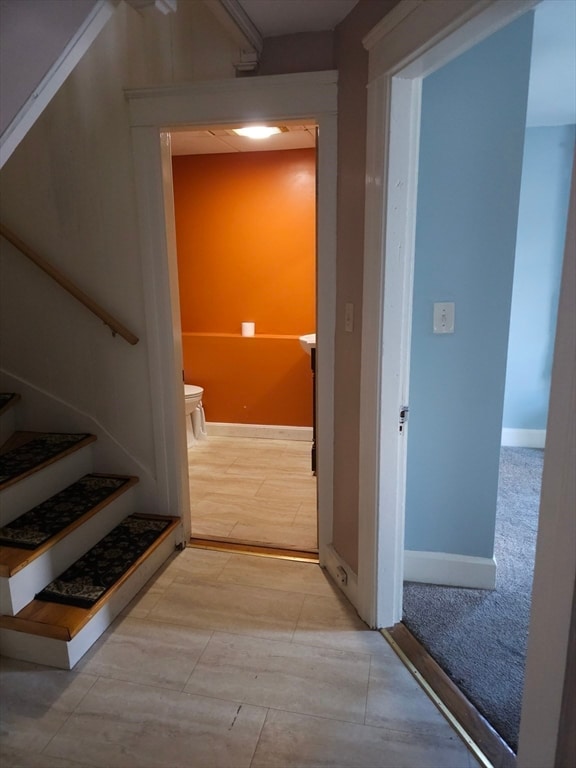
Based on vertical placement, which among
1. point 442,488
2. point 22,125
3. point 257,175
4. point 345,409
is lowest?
point 442,488

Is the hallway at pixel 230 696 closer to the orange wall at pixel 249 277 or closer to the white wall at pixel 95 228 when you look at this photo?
the white wall at pixel 95 228

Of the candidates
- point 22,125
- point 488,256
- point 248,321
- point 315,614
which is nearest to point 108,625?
point 315,614

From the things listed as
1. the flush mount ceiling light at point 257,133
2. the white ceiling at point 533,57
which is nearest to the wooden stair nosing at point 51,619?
the white ceiling at point 533,57

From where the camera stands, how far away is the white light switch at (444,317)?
188cm

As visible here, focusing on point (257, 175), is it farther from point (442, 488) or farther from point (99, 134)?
point (442, 488)

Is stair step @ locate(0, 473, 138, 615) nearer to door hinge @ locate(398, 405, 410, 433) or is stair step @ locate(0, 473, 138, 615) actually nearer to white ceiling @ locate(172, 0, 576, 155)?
door hinge @ locate(398, 405, 410, 433)

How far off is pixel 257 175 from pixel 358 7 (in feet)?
7.42

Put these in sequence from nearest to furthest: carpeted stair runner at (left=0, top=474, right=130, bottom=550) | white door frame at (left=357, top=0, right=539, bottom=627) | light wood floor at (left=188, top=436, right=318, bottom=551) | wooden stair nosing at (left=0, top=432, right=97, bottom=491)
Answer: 1. white door frame at (left=357, top=0, right=539, bottom=627)
2. carpeted stair runner at (left=0, top=474, right=130, bottom=550)
3. wooden stair nosing at (left=0, top=432, right=97, bottom=491)
4. light wood floor at (left=188, top=436, right=318, bottom=551)

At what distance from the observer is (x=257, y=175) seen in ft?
12.4

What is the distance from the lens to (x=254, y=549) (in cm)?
237

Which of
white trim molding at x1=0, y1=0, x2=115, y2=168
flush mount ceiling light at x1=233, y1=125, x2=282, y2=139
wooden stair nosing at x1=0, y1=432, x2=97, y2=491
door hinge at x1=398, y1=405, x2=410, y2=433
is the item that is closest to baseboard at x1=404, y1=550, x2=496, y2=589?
door hinge at x1=398, y1=405, x2=410, y2=433

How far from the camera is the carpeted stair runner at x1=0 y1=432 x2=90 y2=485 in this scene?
79.3 inches

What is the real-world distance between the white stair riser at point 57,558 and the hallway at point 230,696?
22 centimetres

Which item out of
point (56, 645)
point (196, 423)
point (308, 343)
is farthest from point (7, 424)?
point (308, 343)
